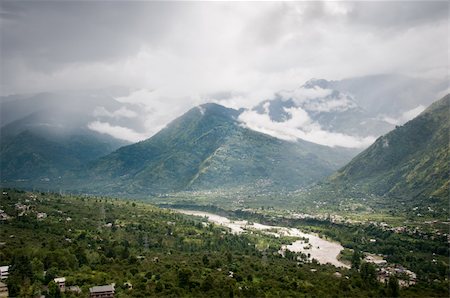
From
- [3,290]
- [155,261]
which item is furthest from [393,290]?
[3,290]

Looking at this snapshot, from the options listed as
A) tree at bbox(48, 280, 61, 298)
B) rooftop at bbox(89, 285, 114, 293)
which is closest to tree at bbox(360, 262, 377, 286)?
rooftop at bbox(89, 285, 114, 293)

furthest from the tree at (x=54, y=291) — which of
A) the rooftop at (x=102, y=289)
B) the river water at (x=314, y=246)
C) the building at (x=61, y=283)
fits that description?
the river water at (x=314, y=246)

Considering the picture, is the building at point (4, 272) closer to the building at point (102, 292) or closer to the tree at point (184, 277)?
the building at point (102, 292)

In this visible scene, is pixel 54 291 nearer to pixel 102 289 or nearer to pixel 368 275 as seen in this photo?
pixel 102 289

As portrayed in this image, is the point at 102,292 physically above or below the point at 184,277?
below

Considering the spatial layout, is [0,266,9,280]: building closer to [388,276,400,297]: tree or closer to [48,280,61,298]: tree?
[48,280,61,298]: tree

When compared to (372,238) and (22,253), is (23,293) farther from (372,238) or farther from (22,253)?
(372,238)
